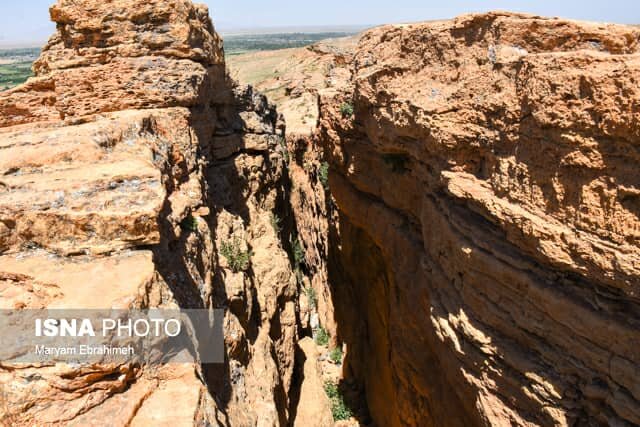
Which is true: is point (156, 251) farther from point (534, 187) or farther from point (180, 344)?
point (534, 187)

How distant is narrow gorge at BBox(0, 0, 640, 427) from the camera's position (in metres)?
4.21

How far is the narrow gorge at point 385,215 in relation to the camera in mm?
4207

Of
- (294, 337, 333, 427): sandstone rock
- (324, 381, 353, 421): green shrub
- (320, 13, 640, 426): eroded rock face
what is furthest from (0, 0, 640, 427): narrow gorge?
(324, 381, 353, 421): green shrub

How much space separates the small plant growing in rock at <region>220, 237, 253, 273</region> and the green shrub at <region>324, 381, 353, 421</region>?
252 inches

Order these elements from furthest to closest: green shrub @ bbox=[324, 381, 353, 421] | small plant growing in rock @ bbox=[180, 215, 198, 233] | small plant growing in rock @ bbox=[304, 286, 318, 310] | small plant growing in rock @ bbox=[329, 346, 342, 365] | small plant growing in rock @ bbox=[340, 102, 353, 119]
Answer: small plant growing in rock @ bbox=[304, 286, 318, 310] < small plant growing in rock @ bbox=[329, 346, 342, 365] < green shrub @ bbox=[324, 381, 353, 421] < small plant growing in rock @ bbox=[340, 102, 353, 119] < small plant growing in rock @ bbox=[180, 215, 198, 233]

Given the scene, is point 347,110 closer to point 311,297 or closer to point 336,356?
point 311,297

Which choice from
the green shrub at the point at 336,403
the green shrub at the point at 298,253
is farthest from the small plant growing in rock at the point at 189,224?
the green shrub at the point at 298,253

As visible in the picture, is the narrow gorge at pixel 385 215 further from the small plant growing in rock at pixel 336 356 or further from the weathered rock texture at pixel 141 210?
the small plant growing in rock at pixel 336 356

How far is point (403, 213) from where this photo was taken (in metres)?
9.28

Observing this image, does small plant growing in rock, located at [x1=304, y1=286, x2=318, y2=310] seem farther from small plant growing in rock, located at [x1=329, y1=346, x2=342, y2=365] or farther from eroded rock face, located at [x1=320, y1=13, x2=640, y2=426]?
eroded rock face, located at [x1=320, y1=13, x2=640, y2=426]

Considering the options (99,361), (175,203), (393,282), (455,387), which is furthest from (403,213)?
(99,361)

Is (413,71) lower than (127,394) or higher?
higher

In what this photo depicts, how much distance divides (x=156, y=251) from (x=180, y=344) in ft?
3.94

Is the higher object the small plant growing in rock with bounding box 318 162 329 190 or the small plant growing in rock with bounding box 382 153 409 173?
the small plant growing in rock with bounding box 382 153 409 173
